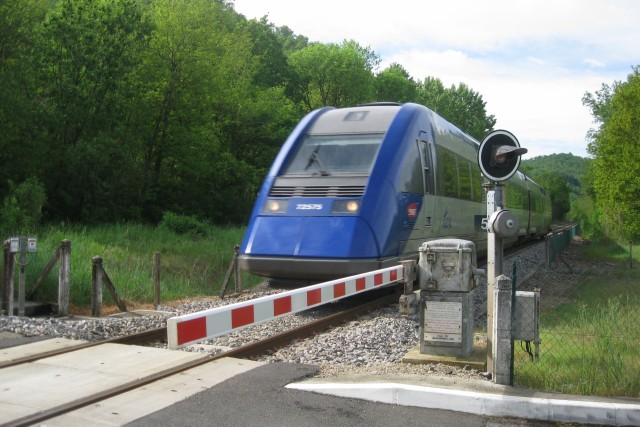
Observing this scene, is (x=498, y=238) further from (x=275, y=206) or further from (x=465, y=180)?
(x=465, y=180)

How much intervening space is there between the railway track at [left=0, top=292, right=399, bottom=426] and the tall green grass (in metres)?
3.87

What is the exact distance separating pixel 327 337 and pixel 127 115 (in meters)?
21.3

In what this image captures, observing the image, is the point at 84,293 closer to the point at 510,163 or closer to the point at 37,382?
the point at 37,382

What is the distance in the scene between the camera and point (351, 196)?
9.88 m

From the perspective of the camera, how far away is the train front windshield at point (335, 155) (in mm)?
10458

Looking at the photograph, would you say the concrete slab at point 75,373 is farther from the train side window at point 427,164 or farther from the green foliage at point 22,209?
the green foliage at point 22,209

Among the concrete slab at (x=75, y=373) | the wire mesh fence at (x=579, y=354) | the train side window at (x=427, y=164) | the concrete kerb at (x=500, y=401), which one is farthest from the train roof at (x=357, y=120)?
the concrete kerb at (x=500, y=401)

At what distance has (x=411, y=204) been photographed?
1065 centimetres

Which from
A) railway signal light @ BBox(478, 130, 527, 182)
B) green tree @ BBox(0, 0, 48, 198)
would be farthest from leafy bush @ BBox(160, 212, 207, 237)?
railway signal light @ BBox(478, 130, 527, 182)

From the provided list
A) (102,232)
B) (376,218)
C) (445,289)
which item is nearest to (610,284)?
(376,218)

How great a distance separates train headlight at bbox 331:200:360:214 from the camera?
9727 mm

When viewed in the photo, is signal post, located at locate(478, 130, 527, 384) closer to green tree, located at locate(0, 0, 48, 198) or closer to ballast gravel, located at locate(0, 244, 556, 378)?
ballast gravel, located at locate(0, 244, 556, 378)

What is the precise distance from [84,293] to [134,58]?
15968mm

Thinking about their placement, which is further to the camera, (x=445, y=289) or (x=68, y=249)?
(x=68, y=249)
